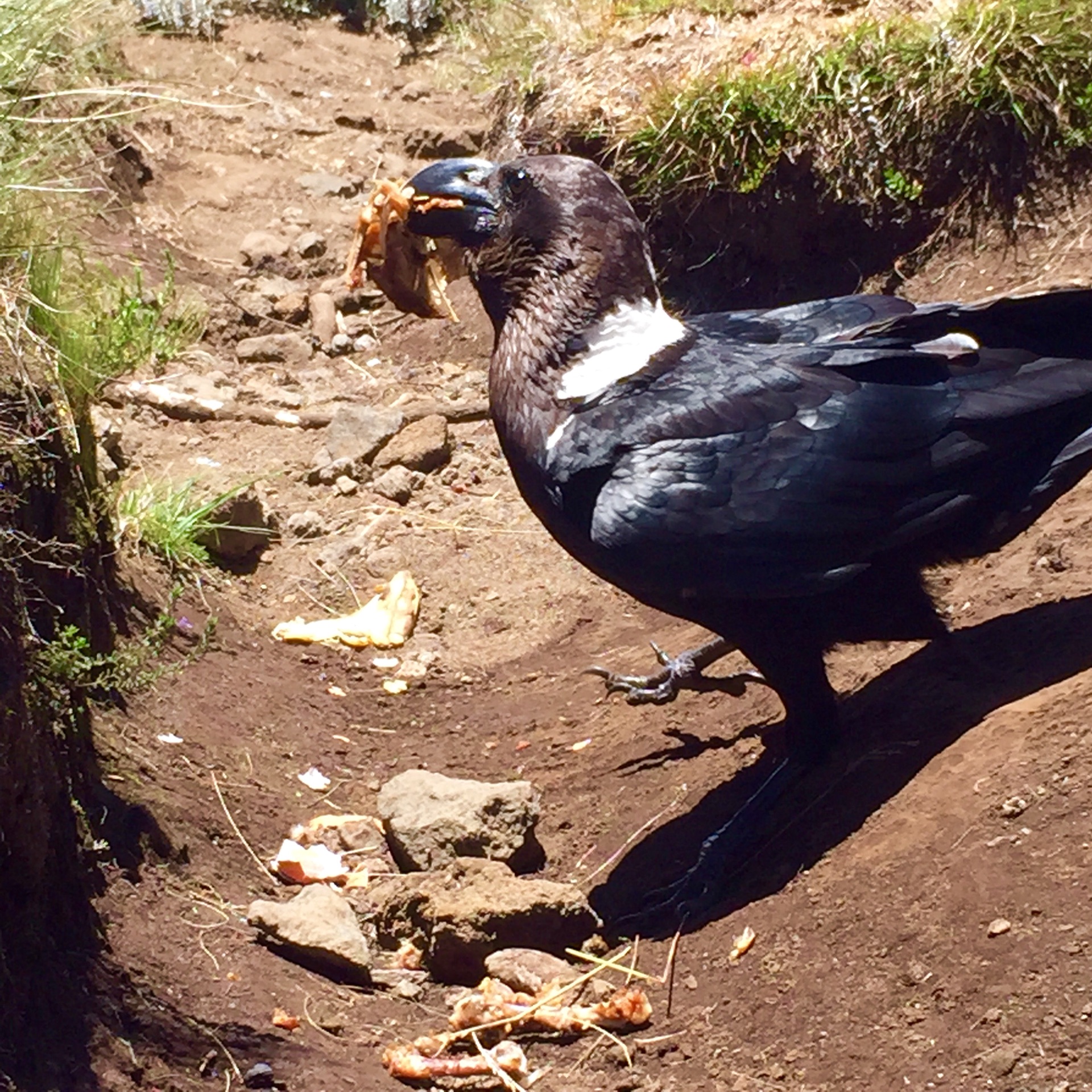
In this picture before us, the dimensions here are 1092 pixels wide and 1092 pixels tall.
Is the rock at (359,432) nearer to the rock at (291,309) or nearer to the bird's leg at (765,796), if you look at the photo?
the rock at (291,309)

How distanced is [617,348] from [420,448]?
241 centimetres

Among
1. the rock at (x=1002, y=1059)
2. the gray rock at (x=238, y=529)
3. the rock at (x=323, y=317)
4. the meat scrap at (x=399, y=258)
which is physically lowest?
the rock at (x=1002, y=1059)

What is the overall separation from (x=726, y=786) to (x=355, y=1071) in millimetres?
1356

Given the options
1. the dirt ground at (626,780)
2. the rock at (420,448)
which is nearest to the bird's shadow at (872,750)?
the dirt ground at (626,780)

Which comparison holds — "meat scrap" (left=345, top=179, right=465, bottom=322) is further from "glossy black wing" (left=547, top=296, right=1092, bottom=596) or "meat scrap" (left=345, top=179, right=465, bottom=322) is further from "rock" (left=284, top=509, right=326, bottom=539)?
"rock" (left=284, top=509, right=326, bottom=539)

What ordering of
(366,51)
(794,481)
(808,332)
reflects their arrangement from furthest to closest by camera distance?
1. (366,51)
2. (808,332)
3. (794,481)

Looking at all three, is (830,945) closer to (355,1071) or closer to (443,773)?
(355,1071)

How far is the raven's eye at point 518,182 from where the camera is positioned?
379 cm

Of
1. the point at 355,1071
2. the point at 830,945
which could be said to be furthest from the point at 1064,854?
the point at 355,1071

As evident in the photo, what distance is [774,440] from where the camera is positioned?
3.38 meters

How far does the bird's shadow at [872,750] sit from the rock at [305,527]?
2.33 m

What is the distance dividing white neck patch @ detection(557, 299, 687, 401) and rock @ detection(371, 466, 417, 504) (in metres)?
2.27

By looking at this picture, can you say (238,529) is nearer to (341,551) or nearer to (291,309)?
(341,551)

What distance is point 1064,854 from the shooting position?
2.72 m
